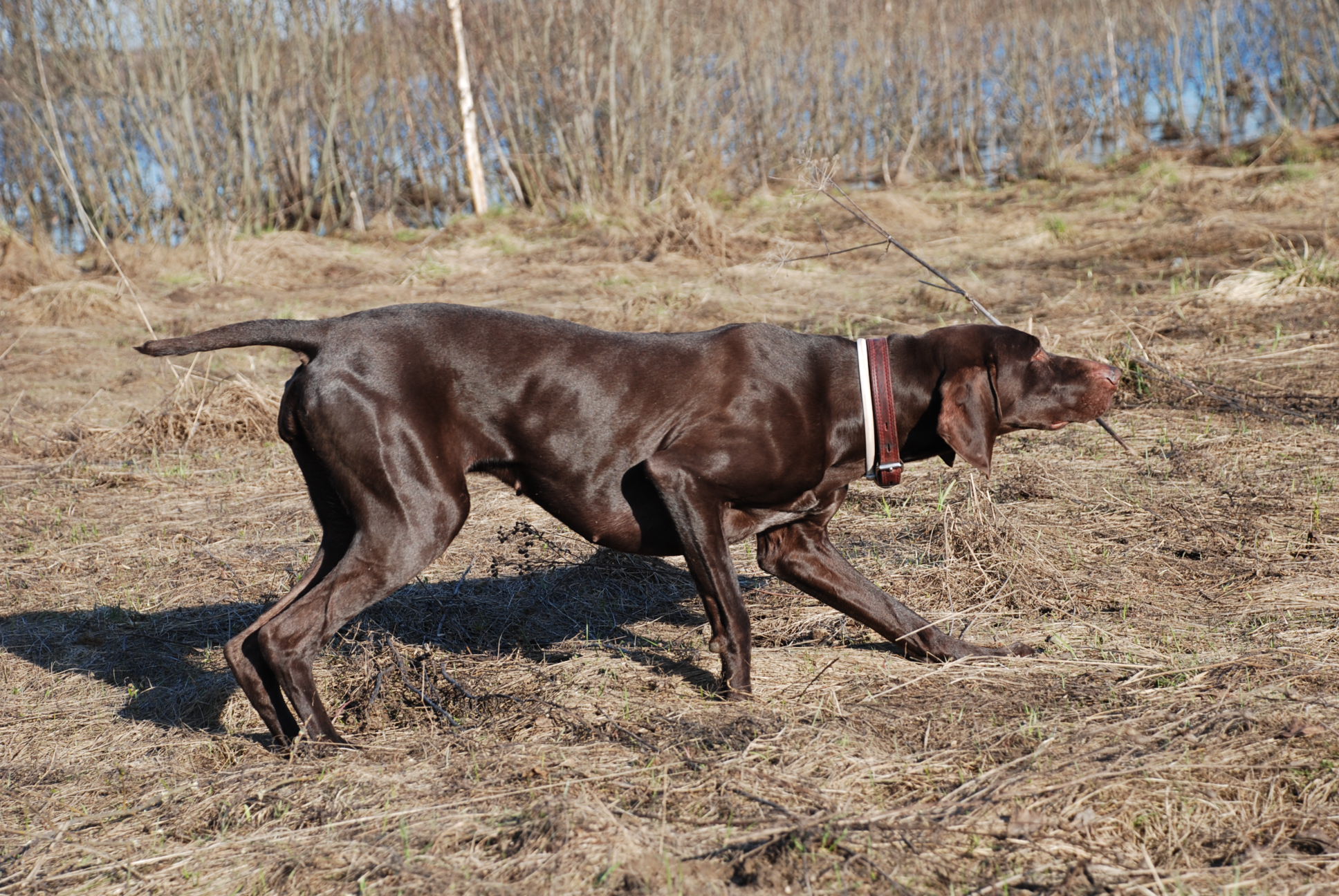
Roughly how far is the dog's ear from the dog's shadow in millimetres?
1161

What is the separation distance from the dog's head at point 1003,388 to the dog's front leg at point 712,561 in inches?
33.2

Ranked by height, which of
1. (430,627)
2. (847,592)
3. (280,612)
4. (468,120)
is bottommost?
(430,627)

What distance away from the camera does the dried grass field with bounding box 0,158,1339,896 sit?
2.73m

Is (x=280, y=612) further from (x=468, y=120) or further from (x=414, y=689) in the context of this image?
(x=468, y=120)

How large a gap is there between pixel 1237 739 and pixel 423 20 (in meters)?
15.2

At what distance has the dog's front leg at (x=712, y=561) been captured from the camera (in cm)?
375

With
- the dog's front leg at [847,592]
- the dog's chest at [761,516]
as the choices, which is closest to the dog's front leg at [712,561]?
the dog's chest at [761,516]

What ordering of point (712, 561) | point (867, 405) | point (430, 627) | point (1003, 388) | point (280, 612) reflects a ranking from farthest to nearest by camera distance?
1. point (430, 627)
2. point (1003, 388)
3. point (867, 405)
4. point (712, 561)
5. point (280, 612)

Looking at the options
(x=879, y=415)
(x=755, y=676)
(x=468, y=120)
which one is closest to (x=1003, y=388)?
(x=879, y=415)

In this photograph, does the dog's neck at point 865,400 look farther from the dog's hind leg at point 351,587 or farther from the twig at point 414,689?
the twig at point 414,689

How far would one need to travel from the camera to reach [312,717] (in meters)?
3.58

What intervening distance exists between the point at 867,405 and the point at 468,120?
13802mm

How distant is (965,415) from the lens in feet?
12.9

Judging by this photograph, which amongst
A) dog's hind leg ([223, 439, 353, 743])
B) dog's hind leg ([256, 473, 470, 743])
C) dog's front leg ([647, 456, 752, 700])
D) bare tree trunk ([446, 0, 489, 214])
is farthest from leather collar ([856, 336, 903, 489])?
bare tree trunk ([446, 0, 489, 214])
